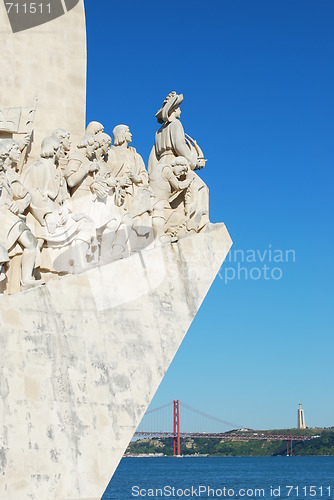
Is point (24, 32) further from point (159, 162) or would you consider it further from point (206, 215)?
point (206, 215)

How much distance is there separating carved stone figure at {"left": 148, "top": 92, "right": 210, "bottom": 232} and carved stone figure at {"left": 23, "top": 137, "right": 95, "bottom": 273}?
1.52 meters

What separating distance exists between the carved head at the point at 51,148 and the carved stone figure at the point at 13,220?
496 millimetres

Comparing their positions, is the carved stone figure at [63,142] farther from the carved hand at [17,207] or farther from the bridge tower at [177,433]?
the bridge tower at [177,433]

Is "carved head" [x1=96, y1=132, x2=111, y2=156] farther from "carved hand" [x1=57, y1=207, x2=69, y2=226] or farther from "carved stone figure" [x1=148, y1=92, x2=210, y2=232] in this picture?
"carved hand" [x1=57, y1=207, x2=69, y2=226]

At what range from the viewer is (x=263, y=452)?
52312mm

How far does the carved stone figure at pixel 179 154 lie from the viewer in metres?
10.7

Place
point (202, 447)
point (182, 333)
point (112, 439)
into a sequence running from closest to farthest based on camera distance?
point (112, 439) < point (182, 333) < point (202, 447)

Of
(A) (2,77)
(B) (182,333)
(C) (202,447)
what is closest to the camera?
(B) (182,333)

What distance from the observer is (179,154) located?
11023 mm

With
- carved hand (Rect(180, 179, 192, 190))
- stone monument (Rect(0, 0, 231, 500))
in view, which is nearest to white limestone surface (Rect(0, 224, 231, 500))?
stone monument (Rect(0, 0, 231, 500))

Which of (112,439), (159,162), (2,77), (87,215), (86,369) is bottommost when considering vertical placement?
(112,439)

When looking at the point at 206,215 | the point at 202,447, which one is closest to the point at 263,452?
the point at 202,447

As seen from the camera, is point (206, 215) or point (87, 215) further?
point (206, 215)

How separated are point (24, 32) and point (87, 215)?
2.42 meters
